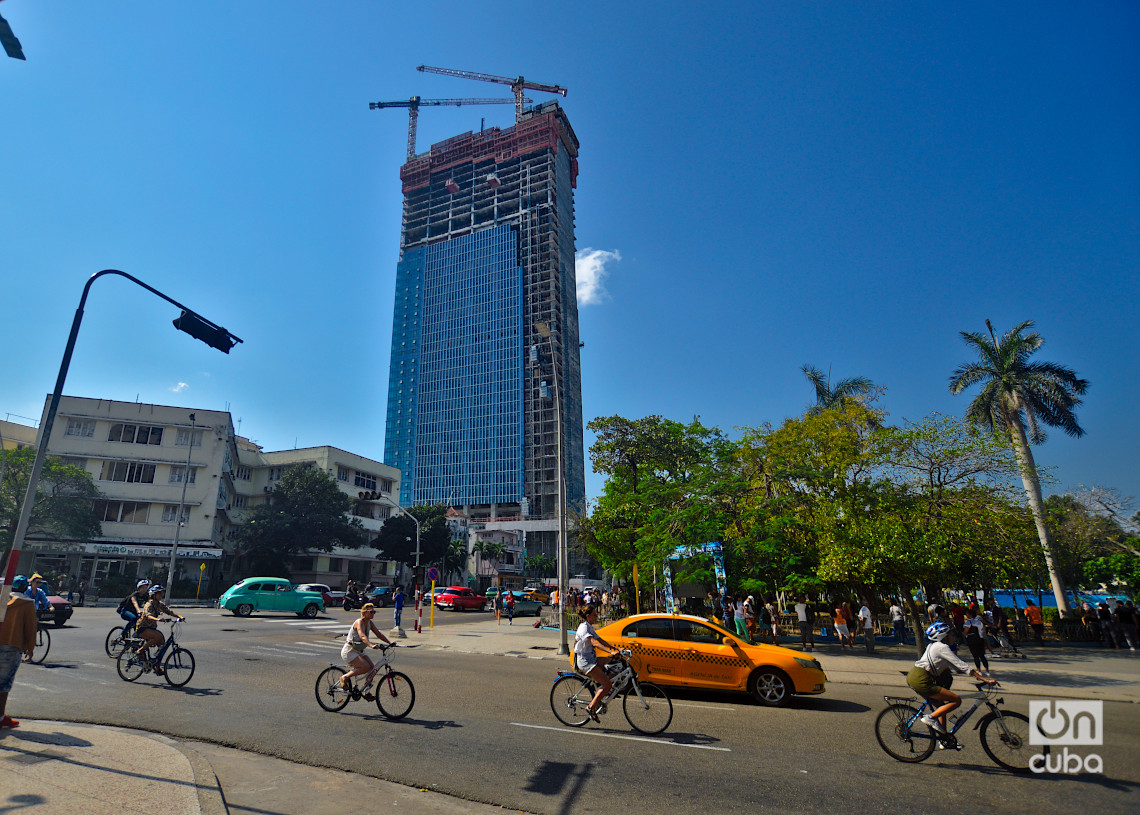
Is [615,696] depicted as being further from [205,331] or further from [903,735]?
[205,331]

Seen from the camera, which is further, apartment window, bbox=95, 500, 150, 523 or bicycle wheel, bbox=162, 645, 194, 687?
apartment window, bbox=95, 500, 150, 523

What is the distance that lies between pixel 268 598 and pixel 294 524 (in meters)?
26.9

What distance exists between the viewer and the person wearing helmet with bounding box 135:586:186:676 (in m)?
10.6

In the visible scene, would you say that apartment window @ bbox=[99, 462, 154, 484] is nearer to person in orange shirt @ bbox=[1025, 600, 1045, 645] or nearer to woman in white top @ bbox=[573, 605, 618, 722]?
woman in white top @ bbox=[573, 605, 618, 722]

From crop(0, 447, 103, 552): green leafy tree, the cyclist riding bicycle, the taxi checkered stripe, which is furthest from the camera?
crop(0, 447, 103, 552): green leafy tree

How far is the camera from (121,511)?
151 ft

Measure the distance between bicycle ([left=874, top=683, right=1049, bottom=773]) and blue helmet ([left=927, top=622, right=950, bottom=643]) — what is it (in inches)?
22.7

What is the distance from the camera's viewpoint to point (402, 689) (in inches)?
350

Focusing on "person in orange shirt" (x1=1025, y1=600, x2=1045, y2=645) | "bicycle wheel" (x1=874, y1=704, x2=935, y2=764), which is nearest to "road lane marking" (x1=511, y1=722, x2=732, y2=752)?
"bicycle wheel" (x1=874, y1=704, x2=935, y2=764)

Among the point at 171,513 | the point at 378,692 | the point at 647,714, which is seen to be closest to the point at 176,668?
the point at 378,692

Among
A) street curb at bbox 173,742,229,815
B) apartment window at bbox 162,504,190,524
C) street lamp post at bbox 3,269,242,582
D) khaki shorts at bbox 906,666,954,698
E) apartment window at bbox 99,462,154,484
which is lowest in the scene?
street curb at bbox 173,742,229,815

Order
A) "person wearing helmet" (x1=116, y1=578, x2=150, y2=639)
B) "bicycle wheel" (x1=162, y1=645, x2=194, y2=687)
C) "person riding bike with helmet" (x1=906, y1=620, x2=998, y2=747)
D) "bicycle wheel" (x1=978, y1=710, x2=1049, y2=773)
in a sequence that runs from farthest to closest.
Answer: "person wearing helmet" (x1=116, y1=578, x2=150, y2=639) → "bicycle wheel" (x1=162, y1=645, x2=194, y2=687) → "person riding bike with helmet" (x1=906, y1=620, x2=998, y2=747) → "bicycle wheel" (x1=978, y1=710, x2=1049, y2=773)

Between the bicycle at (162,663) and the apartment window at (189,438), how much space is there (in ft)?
143

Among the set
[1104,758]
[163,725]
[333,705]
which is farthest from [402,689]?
[1104,758]
